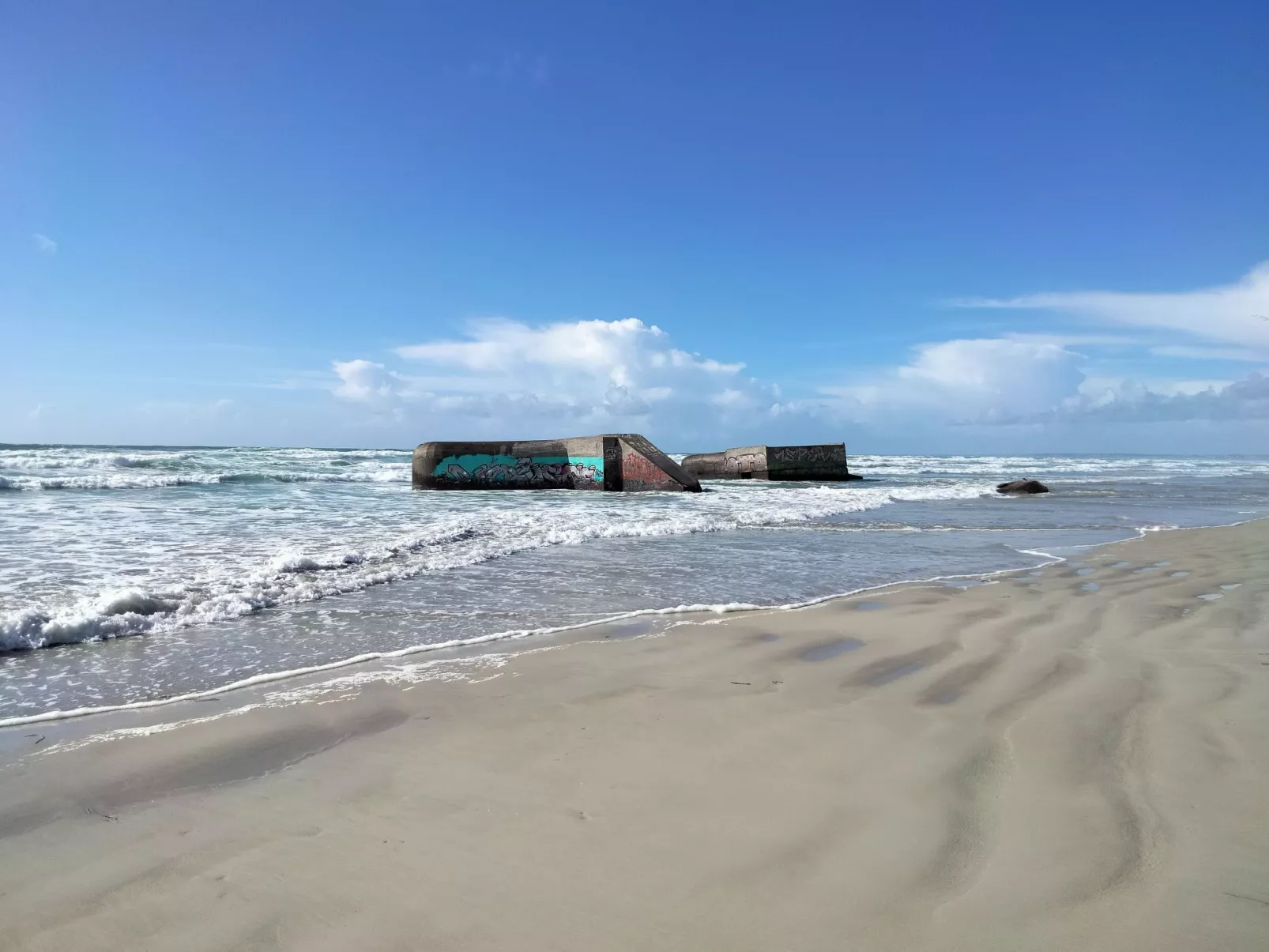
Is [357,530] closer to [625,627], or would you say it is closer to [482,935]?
[625,627]

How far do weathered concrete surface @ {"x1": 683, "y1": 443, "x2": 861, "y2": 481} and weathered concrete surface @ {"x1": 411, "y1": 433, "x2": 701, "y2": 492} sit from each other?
249 inches

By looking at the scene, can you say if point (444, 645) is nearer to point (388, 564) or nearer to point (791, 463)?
point (388, 564)

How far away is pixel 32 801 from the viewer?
1993 mm

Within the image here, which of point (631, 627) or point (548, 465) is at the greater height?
point (548, 465)

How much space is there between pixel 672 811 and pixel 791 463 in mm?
23368

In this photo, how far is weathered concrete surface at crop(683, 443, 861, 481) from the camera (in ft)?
80.6

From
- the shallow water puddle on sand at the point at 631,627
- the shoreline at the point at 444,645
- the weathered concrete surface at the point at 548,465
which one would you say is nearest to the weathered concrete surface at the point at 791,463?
the weathered concrete surface at the point at 548,465

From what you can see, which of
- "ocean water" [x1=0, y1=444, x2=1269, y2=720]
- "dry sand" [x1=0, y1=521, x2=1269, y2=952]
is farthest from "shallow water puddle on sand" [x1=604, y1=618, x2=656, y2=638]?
"dry sand" [x1=0, y1=521, x2=1269, y2=952]

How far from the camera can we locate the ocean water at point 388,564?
143 inches

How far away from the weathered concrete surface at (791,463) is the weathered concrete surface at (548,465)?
6335mm

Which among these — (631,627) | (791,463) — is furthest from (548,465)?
(631,627)

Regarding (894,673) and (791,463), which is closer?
(894,673)

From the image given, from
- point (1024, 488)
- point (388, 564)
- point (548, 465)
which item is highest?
point (548, 465)

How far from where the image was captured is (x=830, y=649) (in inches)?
140
